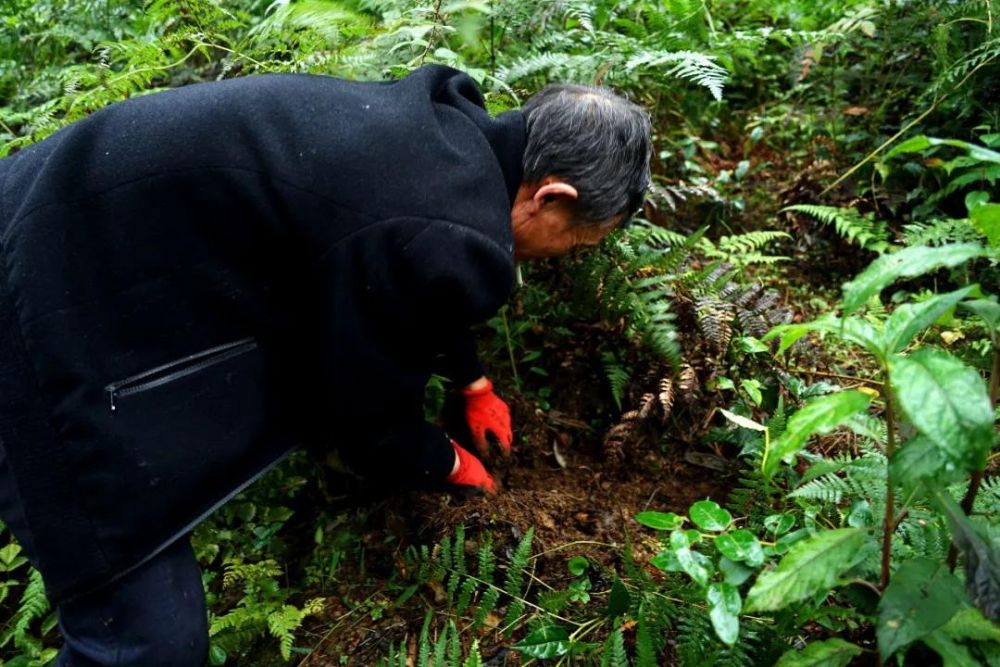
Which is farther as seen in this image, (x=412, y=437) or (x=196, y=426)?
(x=412, y=437)

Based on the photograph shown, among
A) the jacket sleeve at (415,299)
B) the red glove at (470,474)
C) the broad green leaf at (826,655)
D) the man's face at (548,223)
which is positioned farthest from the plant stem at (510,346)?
the broad green leaf at (826,655)

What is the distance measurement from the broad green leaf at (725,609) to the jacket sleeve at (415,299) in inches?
39.5

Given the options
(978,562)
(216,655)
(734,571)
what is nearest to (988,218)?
(978,562)

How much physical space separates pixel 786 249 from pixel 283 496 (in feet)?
9.62

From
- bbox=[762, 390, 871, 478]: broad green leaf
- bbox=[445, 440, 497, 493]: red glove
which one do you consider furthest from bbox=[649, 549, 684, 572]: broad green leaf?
bbox=[445, 440, 497, 493]: red glove

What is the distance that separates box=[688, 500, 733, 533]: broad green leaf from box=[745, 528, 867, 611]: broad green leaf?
26 cm

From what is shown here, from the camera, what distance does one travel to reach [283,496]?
2.99 meters

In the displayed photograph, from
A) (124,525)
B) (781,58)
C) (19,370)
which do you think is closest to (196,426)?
(124,525)

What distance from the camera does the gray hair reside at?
7.38 feet

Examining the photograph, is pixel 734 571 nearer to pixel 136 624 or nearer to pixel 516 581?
pixel 516 581

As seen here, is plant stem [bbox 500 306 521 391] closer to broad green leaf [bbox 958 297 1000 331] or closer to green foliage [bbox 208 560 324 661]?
green foliage [bbox 208 560 324 661]

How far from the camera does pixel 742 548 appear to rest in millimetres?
1601

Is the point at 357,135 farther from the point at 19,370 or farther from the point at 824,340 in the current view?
the point at 824,340

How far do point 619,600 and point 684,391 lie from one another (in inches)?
40.3
